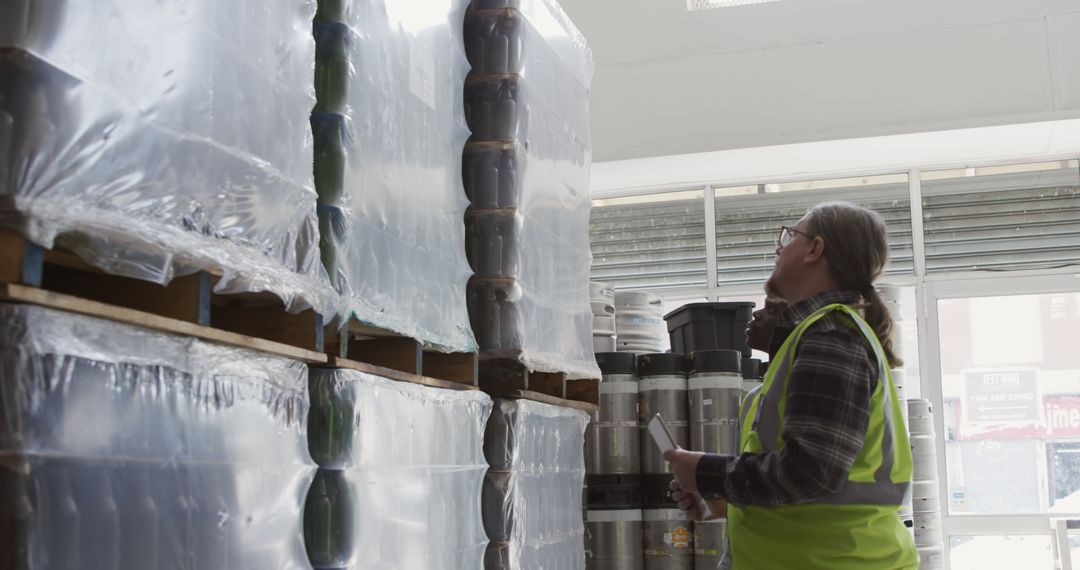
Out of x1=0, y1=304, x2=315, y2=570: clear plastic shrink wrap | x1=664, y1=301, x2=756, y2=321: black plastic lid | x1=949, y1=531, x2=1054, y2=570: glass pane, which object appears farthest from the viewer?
x1=949, y1=531, x2=1054, y2=570: glass pane

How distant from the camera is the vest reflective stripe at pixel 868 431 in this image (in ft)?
8.37

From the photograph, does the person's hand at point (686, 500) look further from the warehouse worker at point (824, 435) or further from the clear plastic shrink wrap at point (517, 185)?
the clear plastic shrink wrap at point (517, 185)

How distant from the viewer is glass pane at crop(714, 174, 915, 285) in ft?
30.6

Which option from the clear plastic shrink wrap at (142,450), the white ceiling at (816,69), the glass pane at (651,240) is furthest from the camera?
the glass pane at (651,240)

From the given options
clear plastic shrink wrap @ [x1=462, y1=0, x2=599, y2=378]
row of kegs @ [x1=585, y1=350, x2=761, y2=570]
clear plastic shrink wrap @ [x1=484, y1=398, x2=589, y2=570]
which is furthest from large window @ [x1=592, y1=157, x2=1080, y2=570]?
clear plastic shrink wrap @ [x1=462, y1=0, x2=599, y2=378]

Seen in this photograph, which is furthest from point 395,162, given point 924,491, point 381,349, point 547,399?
point 924,491

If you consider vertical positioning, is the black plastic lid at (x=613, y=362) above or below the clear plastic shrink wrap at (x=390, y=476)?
above

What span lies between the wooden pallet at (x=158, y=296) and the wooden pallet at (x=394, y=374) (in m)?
0.11

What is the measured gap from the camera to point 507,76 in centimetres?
383

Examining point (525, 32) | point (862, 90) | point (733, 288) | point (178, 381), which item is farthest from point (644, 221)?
point (178, 381)

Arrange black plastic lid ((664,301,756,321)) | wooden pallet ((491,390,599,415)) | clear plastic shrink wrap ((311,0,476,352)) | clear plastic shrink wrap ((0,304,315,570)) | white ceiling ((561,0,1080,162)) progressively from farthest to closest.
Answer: white ceiling ((561,0,1080,162)), black plastic lid ((664,301,756,321)), wooden pallet ((491,390,599,415)), clear plastic shrink wrap ((311,0,476,352)), clear plastic shrink wrap ((0,304,315,570))

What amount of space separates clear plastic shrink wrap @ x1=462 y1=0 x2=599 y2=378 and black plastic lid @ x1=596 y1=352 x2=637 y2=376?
1.72m

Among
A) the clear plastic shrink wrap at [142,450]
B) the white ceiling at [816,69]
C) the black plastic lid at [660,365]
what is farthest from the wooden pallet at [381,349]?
the white ceiling at [816,69]

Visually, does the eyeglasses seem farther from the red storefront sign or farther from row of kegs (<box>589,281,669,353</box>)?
the red storefront sign
